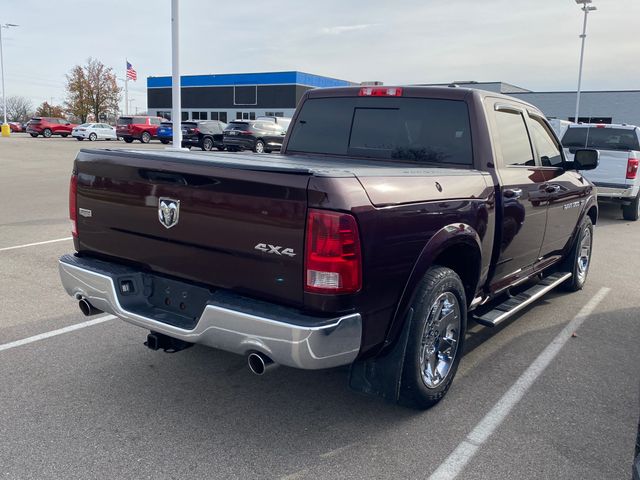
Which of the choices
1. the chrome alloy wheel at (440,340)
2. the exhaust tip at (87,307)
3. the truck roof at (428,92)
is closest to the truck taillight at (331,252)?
the chrome alloy wheel at (440,340)

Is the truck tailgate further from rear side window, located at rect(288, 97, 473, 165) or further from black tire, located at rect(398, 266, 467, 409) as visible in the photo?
rear side window, located at rect(288, 97, 473, 165)

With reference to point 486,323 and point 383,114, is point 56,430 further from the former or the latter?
point 383,114

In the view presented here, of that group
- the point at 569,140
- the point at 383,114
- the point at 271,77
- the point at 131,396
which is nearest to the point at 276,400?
the point at 131,396

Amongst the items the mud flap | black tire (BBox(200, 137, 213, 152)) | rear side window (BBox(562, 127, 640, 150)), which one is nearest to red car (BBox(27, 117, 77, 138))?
black tire (BBox(200, 137, 213, 152))

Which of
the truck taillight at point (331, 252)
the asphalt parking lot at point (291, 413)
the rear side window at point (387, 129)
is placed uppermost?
the rear side window at point (387, 129)

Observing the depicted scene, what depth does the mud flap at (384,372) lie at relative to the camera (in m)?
3.27

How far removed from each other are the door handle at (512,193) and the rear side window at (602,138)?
931 cm

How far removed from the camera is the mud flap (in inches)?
129

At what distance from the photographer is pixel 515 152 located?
4.69 metres

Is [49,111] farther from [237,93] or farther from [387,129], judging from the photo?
[387,129]

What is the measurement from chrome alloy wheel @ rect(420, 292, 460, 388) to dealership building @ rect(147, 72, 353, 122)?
5791 centimetres

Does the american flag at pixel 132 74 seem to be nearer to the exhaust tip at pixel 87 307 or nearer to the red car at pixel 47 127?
the red car at pixel 47 127

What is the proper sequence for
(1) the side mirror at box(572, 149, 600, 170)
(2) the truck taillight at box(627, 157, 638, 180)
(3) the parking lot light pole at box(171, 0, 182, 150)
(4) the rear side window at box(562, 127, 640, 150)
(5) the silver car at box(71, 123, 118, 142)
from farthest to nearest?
(5) the silver car at box(71, 123, 118, 142) < (3) the parking lot light pole at box(171, 0, 182, 150) < (4) the rear side window at box(562, 127, 640, 150) < (2) the truck taillight at box(627, 157, 638, 180) < (1) the side mirror at box(572, 149, 600, 170)

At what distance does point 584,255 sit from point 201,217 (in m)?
5.07
